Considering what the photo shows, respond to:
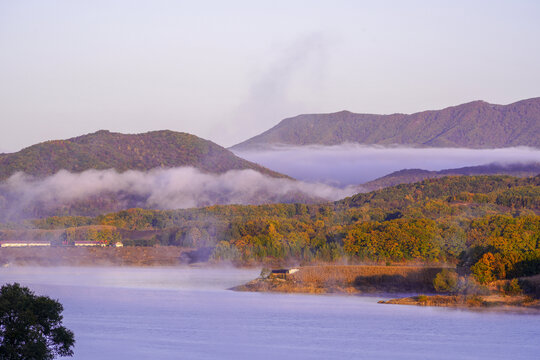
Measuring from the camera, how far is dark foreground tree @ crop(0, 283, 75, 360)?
27844mm

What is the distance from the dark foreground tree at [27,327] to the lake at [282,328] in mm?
14414

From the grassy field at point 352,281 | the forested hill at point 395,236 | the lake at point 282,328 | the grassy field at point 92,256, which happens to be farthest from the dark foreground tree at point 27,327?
the grassy field at point 92,256

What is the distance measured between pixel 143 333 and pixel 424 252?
76.5m

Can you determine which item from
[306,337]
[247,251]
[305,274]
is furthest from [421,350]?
[247,251]

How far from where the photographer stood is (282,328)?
184 feet

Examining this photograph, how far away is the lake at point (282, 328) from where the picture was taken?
4597 centimetres

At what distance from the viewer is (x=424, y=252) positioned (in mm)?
123500

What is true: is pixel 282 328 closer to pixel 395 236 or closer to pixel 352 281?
pixel 352 281

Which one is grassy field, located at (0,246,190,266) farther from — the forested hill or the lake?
the lake

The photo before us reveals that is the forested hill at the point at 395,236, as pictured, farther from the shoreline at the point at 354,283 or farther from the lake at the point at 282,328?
the lake at the point at 282,328

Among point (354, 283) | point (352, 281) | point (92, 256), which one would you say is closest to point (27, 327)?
point (354, 283)

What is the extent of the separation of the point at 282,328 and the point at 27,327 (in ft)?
96.5

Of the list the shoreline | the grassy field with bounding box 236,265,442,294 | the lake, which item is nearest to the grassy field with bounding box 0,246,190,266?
the shoreline

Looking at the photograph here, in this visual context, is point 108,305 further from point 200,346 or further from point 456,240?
point 456,240
